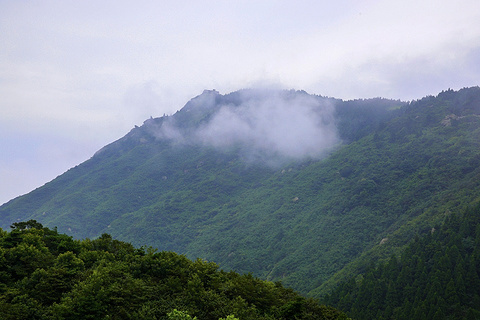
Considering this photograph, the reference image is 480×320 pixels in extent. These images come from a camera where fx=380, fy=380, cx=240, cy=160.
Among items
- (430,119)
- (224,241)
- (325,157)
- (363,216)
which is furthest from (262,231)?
(430,119)

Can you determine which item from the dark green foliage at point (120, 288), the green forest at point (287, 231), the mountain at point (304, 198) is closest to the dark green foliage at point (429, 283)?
the green forest at point (287, 231)

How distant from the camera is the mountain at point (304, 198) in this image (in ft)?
342

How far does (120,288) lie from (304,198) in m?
119

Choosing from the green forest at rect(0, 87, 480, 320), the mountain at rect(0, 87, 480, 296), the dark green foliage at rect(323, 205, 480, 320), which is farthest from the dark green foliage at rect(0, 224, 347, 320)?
the mountain at rect(0, 87, 480, 296)

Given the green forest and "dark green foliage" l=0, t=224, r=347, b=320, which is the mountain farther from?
"dark green foliage" l=0, t=224, r=347, b=320

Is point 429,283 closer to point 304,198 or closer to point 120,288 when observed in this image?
point 120,288

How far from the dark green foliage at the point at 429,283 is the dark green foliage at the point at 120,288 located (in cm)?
2692

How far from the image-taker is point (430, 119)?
506 feet

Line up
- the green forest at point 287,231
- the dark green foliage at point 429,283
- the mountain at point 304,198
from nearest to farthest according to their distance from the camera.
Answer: the green forest at point 287,231
the dark green foliage at point 429,283
the mountain at point 304,198

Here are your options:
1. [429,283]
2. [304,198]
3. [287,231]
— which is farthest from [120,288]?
[304,198]

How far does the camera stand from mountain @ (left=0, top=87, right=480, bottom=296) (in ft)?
342

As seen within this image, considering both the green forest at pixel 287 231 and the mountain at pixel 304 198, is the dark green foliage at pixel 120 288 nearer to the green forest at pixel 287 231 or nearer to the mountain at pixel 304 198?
the green forest at pixel 287 231

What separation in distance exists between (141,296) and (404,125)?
15302cm

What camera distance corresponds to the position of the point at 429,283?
6134 centimetres
